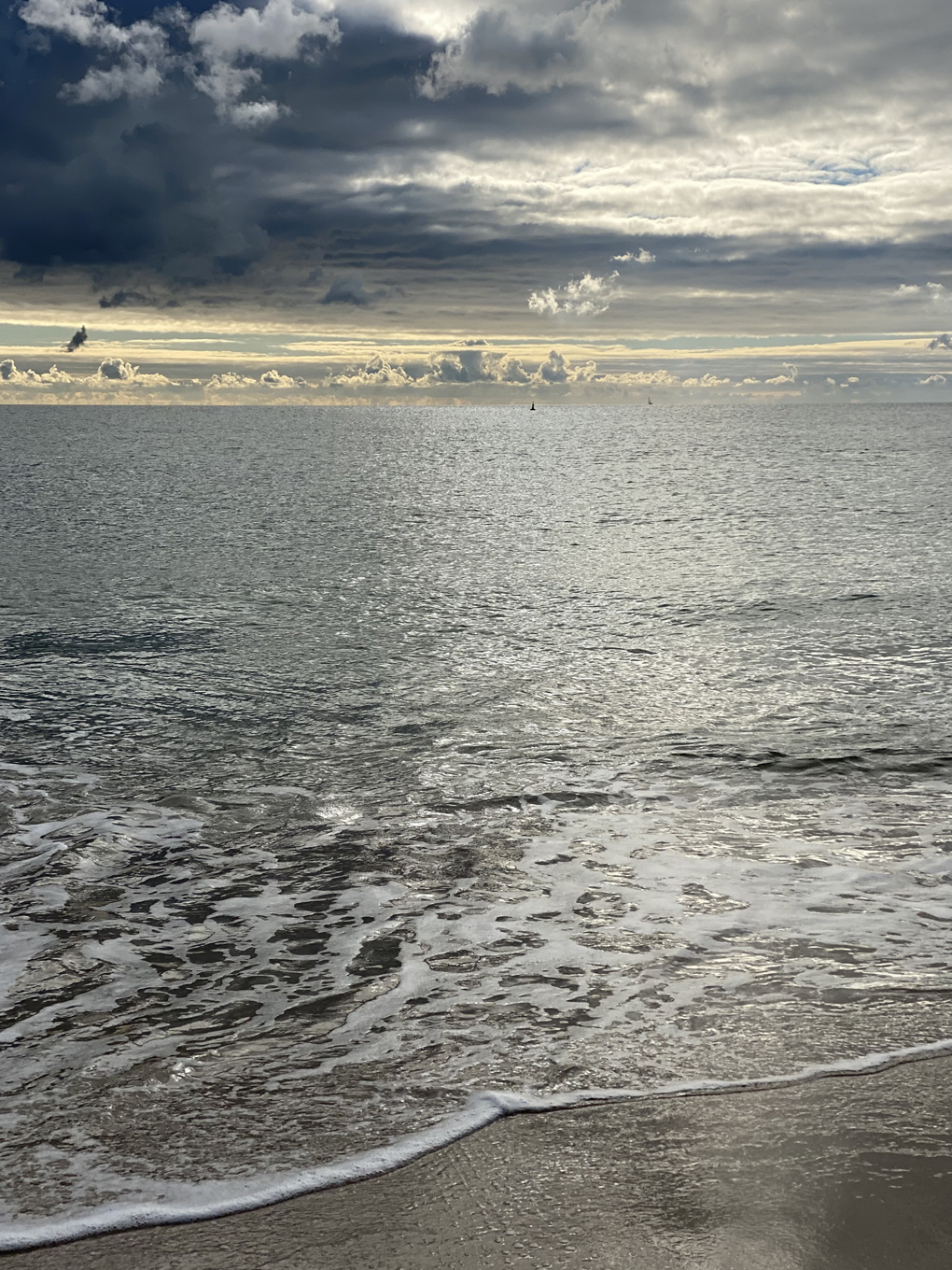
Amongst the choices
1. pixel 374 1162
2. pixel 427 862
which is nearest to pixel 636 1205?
pixel 374 1162

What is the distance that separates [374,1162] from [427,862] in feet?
15.4

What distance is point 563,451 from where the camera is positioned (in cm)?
14175

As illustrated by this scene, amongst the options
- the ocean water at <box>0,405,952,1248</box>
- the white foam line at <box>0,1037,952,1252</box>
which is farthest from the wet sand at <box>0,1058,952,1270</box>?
the ocean water at <box>0,405,952,1248</box>

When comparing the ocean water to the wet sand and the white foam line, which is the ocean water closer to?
the white foam line

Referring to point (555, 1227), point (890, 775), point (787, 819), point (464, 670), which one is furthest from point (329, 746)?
point (555, 1227)

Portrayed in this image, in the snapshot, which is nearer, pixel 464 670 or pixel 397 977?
pixel 397 977

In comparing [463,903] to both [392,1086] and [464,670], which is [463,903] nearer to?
[392,1086]

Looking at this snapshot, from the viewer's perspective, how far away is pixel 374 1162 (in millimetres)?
5043

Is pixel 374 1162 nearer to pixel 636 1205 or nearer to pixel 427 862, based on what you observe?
pixel 636 1205

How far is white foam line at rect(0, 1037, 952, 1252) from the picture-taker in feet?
15.1

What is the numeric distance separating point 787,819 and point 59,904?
290 inches

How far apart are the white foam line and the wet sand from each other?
0.07 m

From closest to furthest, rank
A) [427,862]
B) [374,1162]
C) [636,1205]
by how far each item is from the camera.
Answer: [636,1205], [374,1162], [427,862]

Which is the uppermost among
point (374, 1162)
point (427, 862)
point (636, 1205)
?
point (636, 1205)
